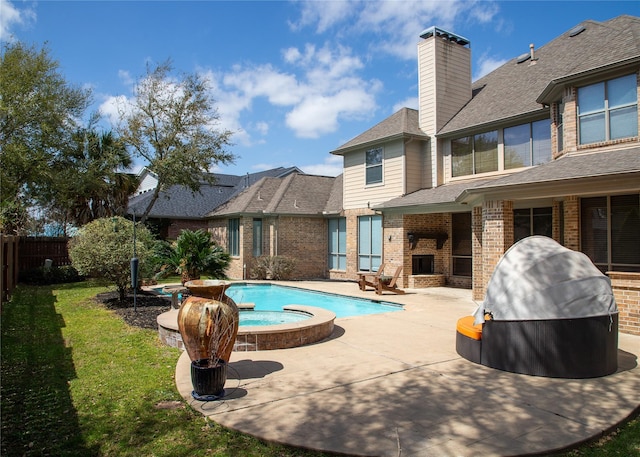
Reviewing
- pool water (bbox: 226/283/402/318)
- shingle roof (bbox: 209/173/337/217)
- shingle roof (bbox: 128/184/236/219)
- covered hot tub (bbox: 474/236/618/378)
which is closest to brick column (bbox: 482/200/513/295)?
pool water (bbox: 226/283/402/318)

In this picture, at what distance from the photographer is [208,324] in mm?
5387

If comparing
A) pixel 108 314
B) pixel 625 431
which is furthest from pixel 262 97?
pixel 625 431

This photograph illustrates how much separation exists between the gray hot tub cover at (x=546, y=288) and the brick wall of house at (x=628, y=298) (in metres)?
2.95

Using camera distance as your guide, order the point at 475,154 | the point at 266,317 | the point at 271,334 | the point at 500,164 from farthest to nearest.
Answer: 1. the point at 475,154
2. the point at 500,164
3. the point at 266,317
4. the point at 271,334

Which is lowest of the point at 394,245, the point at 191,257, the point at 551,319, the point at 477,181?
the point at 551,319

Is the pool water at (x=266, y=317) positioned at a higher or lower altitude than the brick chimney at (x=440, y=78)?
lower

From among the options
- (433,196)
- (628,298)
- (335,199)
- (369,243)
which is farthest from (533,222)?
(335,199)

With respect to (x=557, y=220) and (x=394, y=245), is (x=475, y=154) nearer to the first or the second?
(x=557, y=220)

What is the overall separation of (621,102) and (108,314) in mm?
13801

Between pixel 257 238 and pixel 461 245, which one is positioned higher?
pixel 257 238

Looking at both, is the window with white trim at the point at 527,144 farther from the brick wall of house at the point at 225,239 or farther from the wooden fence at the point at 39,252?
the wooden fence at the point at 39,252

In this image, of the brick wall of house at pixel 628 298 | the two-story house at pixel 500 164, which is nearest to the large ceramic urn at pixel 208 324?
the brick wall of house at pixel 628 298

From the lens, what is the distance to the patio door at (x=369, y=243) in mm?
18422

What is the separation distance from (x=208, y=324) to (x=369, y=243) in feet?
45.8
